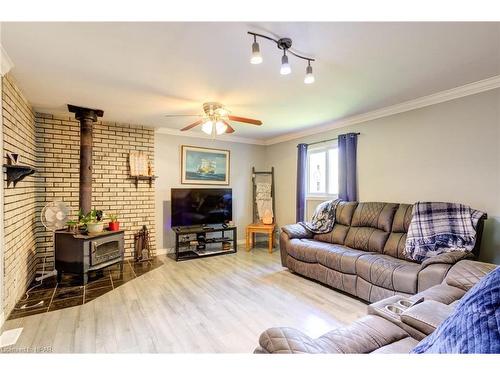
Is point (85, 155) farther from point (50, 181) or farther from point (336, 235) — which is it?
point (336, 235)

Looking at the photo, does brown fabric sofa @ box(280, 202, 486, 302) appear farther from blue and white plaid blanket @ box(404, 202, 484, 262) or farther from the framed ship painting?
the framed ship painting

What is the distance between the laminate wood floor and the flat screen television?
1212mm

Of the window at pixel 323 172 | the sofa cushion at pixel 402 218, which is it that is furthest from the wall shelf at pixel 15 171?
the window at pixel 323 172

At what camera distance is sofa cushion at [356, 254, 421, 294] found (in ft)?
7.49

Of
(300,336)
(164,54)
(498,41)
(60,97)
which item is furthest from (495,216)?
(60,97)

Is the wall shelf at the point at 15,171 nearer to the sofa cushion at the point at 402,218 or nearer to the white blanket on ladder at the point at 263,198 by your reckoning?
the white blanket on ladder at the point at 263,198

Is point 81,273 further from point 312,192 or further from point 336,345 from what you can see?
point 312,192

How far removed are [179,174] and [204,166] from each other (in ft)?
1.74

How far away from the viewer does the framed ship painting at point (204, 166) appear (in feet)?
15.8

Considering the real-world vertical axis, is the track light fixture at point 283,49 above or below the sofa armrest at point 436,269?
above

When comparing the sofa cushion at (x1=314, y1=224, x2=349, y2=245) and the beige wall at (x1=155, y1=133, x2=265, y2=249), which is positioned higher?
the beige wall at (x1=155, y1=133, x2=265, y2=249)

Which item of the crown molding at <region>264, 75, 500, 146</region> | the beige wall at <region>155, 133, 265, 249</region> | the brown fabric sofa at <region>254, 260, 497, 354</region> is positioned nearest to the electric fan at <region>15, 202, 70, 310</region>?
the beige wall at <region>155, 133, 265, 249</region>

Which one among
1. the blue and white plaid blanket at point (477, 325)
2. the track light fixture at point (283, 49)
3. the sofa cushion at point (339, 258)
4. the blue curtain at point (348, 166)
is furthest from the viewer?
the blue curtain at point (348, 166)

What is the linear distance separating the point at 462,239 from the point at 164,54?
10.6 ft
